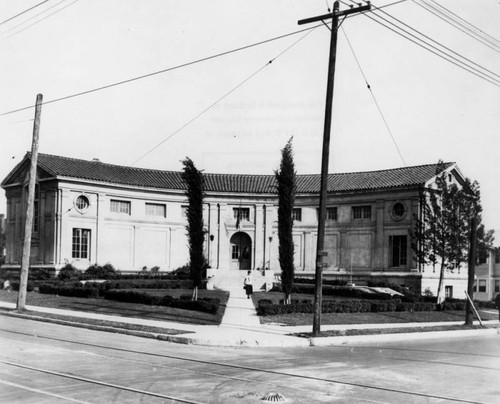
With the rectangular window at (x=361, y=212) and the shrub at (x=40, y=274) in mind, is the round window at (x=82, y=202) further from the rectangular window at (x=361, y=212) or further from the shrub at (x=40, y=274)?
the rectangular window at (x=361, y=212)

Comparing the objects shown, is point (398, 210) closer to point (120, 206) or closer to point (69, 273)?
point (120, 206)

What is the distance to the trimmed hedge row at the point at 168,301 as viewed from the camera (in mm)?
25903

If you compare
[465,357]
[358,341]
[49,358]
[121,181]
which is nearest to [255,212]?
[121,181]

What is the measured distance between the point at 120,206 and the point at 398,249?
2307 cm

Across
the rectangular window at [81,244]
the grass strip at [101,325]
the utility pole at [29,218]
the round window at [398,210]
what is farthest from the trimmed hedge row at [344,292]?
the utility pole at [29,218]

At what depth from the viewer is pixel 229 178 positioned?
192 ft

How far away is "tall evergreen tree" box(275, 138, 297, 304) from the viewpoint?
2940cm

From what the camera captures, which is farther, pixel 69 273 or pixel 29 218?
pixel 69 273

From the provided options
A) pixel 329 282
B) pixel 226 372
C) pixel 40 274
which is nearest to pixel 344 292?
pixel 329 282

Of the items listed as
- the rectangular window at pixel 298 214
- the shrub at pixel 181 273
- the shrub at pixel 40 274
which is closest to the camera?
the shrub at pixel 40 274

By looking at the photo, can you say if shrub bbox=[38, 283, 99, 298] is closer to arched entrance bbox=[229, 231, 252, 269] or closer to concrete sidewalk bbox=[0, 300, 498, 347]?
concrete sidewalk bbox=[0, 300, 498, 347]

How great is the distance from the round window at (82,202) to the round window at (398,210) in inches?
963

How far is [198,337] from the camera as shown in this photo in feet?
61.3

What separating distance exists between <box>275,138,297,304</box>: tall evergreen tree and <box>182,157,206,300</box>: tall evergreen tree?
3.90 m
